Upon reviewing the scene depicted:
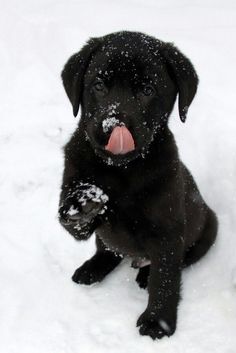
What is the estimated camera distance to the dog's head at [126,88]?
3133 mm

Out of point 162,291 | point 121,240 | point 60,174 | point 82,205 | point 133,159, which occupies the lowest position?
point 60,174

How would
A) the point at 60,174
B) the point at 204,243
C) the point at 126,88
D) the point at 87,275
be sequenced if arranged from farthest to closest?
the point at 60,174 < the point at 204,243 < the point at 87,275 < the point at 126,88

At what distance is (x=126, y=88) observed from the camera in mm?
3219

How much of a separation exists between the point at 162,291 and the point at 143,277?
43cm

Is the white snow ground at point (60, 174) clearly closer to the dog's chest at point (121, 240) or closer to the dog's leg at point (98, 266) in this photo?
the dog's leg at point (98, 266)

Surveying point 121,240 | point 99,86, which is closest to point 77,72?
point 99,86

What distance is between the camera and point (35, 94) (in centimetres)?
587

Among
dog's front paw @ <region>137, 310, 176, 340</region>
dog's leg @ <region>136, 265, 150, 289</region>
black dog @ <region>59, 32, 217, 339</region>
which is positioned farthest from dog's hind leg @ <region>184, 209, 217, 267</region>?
dog's front paw @ <region>137, 310, 176, 340</region>

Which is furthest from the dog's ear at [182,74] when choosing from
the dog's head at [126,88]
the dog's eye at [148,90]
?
the dog's eye at [148,90]

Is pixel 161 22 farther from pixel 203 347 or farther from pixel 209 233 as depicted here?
pixel 203 347

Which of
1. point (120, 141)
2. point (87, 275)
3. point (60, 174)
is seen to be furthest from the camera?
point (60, 174)

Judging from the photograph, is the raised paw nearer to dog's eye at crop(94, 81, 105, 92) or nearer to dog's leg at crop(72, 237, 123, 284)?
dog's eye at crop(94, 81, 105, 92)

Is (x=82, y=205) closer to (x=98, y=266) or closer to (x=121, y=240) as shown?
(x=121, y=240)

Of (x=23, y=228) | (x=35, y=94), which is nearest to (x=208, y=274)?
(x=23, y=228)
